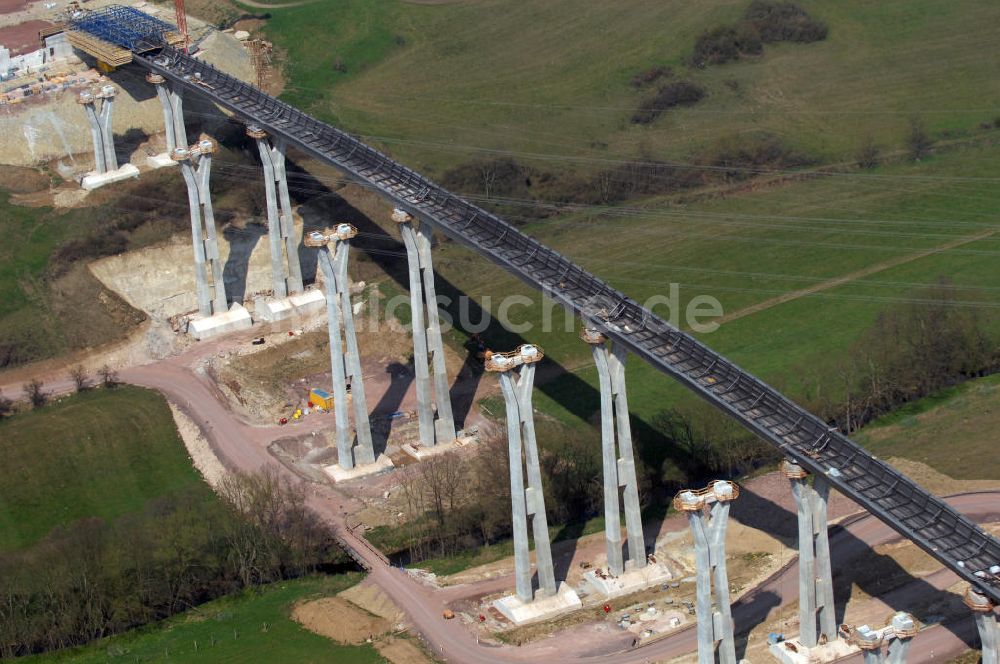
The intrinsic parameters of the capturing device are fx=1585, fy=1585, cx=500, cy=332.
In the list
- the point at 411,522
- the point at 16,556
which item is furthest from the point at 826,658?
the point at 16,556

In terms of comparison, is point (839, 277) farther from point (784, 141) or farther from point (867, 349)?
point (784, 141)


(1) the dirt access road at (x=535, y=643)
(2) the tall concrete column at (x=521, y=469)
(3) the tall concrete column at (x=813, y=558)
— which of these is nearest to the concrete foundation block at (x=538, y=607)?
(2) the tall concrete column at (x=521, y=469)

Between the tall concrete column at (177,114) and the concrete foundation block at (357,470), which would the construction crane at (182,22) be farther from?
the concrete foundation block at (357,470)

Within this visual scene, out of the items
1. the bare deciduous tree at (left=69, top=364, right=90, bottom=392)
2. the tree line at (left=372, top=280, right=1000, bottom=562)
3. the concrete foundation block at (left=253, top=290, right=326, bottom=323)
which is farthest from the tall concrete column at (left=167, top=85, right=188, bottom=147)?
the tree line at (left=372, top=280, right=1000, bottom=562)

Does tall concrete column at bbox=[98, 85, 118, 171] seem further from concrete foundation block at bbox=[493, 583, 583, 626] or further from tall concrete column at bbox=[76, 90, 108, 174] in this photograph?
concrete foundation block at bbox=[493, 583, 583, 626]

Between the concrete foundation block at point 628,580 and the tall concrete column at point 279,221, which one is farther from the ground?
the tall concrete column at point 279,221

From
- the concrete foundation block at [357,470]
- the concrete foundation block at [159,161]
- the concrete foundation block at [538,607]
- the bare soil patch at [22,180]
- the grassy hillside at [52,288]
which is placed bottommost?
the concrete foundation block at [357,470]

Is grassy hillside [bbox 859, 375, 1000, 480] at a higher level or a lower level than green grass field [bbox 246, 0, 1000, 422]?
lower
